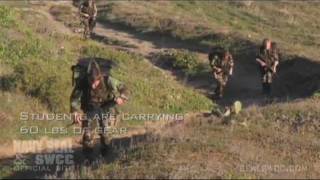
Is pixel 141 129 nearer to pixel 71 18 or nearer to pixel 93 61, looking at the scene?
pixel 93 61

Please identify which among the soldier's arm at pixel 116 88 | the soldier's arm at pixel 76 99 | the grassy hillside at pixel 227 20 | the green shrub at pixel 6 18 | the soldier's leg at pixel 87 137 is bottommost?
the grassy hillside at pixel 227 20

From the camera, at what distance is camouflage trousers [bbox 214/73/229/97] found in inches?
855

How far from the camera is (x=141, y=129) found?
16578 millimetres

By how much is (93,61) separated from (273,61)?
1069 centimetres

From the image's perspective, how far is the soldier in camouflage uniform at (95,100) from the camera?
12320 mm

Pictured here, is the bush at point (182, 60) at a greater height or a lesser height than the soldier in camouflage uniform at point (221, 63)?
lesser

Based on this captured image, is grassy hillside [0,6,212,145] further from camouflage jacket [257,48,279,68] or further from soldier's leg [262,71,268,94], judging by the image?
camouflage jacket [257,48,279,68]

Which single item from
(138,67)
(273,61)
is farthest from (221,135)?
(138,67)

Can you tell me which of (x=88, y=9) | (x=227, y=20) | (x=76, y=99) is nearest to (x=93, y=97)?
(x=76, y=99)

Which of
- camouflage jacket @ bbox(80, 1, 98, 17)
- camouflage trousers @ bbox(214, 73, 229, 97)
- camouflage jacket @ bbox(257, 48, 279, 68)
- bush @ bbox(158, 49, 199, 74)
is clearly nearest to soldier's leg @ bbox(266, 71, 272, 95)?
camouflage jacket @ bbox(257, 48, 279, 68)

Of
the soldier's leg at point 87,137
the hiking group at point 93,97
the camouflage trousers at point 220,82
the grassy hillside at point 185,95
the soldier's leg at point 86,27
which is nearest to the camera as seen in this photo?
the grassy hillside at point 185,95

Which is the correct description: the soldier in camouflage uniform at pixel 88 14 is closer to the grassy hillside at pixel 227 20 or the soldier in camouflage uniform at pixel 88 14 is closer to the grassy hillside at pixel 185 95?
the grassy hillside at pixel 185 95

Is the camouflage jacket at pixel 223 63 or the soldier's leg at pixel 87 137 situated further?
the camouflage jacket at pixel 223 63

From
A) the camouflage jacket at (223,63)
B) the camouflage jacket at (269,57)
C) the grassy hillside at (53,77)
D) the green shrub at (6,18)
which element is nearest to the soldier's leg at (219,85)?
the camouflage jacket at (223,63)
